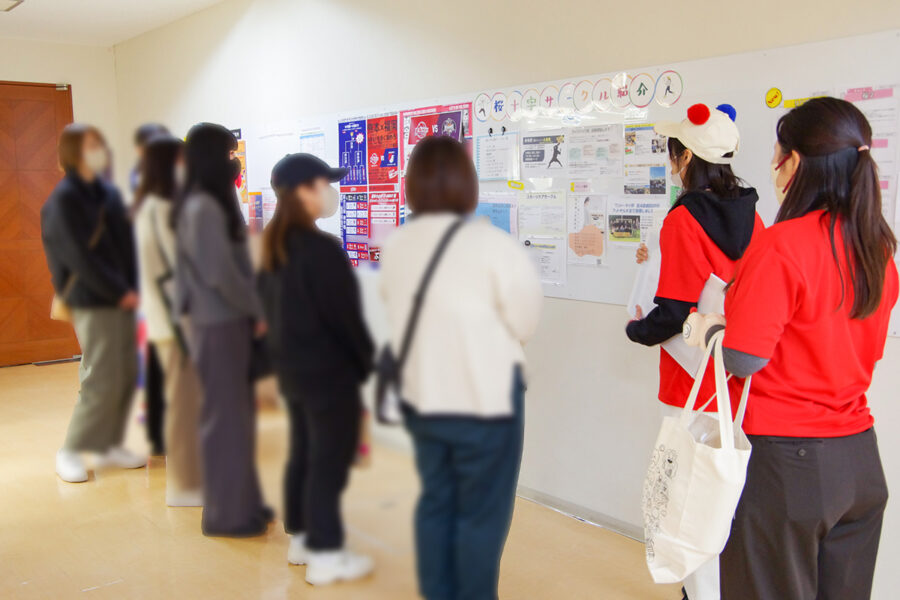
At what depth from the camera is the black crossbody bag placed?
0.67 metres

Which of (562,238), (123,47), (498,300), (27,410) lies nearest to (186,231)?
(498,300)

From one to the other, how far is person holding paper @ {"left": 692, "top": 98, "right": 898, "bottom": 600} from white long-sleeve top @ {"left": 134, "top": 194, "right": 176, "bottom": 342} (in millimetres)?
1233

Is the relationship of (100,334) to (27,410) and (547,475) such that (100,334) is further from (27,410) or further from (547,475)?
(27,410)

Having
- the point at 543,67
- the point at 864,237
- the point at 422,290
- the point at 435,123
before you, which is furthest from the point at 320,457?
the point at 435,123

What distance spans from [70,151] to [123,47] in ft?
3.02

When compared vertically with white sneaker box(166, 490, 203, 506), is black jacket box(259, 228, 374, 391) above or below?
above

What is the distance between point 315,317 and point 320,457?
0.46 ft

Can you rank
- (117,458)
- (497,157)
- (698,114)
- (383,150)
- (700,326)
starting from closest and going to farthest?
(117,458) < (700,326) < (698,114) < (497,157) < (383,150)

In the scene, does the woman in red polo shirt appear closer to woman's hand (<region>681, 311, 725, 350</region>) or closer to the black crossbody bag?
woman's hand (<region>681, 311, 725, 350</region>)

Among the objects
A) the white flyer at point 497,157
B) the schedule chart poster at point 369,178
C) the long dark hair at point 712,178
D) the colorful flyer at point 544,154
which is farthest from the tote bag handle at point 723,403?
the schedule chart poster at point 369,178

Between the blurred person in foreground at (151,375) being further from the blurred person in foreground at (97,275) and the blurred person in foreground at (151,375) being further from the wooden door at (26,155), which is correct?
the wooden door at (26,155)

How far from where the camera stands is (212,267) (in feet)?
2.33

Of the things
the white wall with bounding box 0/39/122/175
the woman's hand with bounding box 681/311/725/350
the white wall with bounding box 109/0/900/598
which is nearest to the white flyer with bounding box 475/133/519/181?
the white wall with bounding box 109/0/900/598

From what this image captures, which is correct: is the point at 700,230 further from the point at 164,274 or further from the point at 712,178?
the point at 164,274
